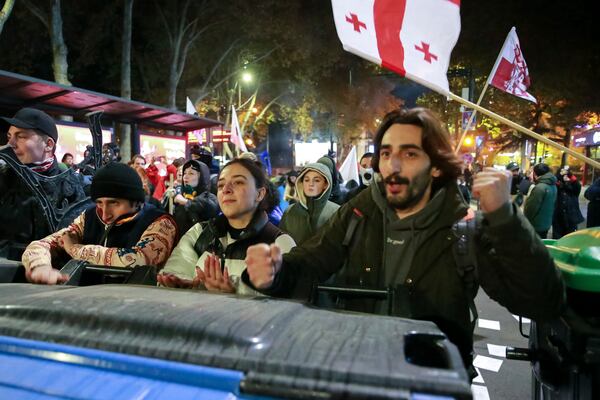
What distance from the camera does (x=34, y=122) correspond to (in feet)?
11.1

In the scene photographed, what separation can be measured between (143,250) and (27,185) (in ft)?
3.99

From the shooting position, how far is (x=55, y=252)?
9.36 feet

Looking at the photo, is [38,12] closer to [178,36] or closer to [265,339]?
[178,36]

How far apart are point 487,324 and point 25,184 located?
17.3 feet

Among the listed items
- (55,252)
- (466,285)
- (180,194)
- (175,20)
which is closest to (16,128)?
(55,252)

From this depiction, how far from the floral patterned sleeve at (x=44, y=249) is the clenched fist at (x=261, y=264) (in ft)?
4.13

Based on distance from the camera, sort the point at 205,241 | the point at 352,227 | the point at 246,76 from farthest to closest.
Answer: the point at 246,76
the point at 205,241
the point at 352,227

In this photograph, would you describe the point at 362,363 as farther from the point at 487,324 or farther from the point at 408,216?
the point at 487,324

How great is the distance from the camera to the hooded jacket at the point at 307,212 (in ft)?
16.0

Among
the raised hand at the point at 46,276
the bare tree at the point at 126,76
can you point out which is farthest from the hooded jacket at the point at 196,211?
the bare tree at the point at 126,76

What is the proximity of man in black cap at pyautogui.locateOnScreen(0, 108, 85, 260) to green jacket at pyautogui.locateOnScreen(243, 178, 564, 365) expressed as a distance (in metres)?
2.22

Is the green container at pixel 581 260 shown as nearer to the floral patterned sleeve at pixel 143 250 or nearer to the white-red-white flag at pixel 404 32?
the white-red-white flag at pixel 404 32

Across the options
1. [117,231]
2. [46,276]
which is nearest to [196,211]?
[117,231]

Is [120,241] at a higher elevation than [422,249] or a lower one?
lower
